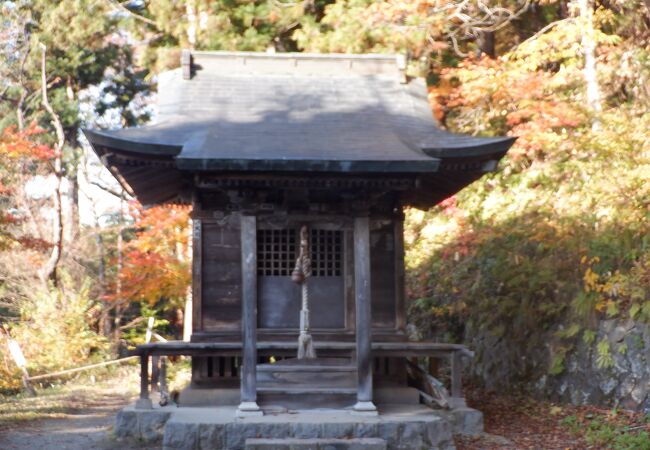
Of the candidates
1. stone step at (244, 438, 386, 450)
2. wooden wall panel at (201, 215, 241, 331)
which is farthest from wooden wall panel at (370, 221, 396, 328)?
stone step at (244, 438, 386, 450)

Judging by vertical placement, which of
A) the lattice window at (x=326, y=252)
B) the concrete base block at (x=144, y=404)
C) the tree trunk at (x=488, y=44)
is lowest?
the concrete base block at (x=144, y=404)

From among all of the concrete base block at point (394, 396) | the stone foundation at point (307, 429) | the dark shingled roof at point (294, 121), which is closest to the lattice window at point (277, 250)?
the dark shingled roof at point (294, 121)

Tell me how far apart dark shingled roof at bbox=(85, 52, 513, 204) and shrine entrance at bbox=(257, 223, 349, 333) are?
1662 millimetres

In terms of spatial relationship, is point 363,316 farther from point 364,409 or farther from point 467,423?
point 467,423

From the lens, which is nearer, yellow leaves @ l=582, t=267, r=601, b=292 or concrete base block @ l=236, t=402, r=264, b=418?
concrete base block @ l=236, t=402, r=264, b=418

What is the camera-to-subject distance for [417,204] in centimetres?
1320

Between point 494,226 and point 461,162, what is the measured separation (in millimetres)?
5621

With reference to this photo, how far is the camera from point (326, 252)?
1111 cm

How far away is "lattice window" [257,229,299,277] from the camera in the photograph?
435 inches

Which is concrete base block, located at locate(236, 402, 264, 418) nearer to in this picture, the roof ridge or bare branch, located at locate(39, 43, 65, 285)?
the roof ridge

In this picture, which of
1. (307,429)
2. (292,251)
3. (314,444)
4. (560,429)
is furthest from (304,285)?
(560,429)

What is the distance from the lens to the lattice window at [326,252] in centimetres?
1107

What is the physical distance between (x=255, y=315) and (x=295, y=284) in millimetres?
1687

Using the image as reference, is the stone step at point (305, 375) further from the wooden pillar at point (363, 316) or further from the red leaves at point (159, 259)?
the red leaves at point (159, 259)
